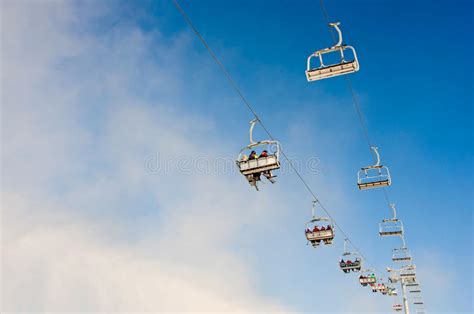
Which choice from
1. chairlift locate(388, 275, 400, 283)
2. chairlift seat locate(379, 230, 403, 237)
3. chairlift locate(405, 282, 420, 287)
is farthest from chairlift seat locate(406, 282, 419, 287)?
chairlift seat locate(379, 230, 403, 237)

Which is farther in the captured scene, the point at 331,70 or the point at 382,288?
the point at 382,288

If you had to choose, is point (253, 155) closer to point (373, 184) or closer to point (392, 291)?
point (373, 184)

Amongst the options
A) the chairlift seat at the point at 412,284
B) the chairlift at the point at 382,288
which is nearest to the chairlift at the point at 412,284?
the chairlift seat at the point at 412,284

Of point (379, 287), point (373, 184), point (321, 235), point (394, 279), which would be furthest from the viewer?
point (394, 279)

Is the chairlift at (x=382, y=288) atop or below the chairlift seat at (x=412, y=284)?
below

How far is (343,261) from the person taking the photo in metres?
30.9

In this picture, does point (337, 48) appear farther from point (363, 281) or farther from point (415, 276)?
point (415, 276)

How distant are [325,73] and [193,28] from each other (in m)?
4.90

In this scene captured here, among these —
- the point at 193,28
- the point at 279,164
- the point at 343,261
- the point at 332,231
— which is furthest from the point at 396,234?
the point at 193,28

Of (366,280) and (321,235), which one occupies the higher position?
(321,235)

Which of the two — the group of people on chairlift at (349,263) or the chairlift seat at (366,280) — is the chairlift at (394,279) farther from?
the group of people on chairlift at (349,263)

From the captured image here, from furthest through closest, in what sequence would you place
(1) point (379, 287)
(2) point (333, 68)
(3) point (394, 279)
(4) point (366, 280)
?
1. (3) point (394, 279)
2. (1) point (379, 287)
3. (4) point (366, 280)
4. (2) point (333, 68)

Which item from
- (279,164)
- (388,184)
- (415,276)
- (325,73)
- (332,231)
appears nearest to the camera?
(325,73)

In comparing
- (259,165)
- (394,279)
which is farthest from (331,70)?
(394,279)
